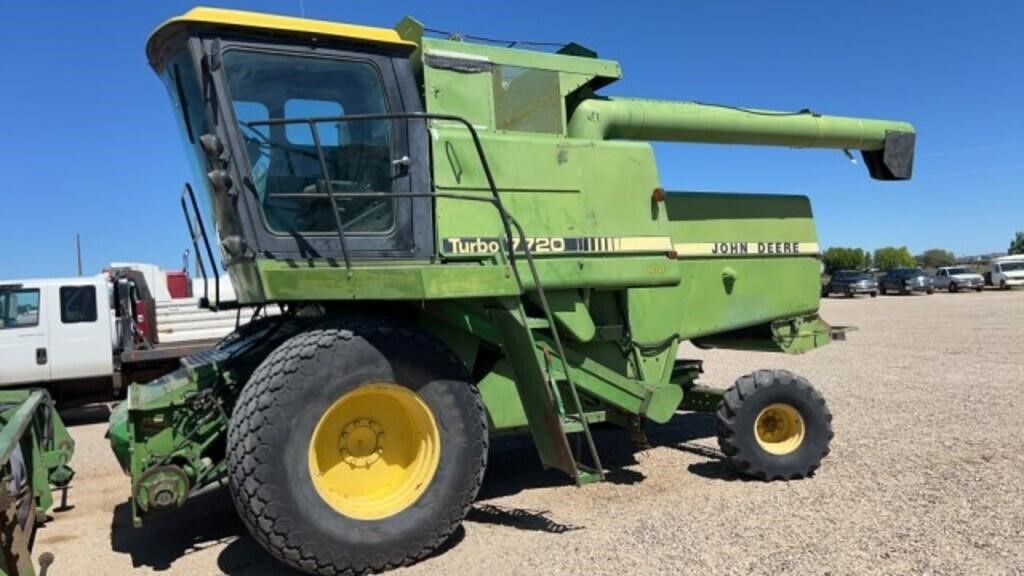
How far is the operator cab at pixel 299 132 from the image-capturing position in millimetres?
4469

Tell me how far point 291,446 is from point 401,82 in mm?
2316

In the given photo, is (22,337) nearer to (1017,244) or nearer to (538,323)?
(538,323)

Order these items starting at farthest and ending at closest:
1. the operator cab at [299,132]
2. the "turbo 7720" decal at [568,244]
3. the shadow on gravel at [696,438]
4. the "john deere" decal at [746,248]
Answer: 1. the "john deere" decal at [746,248]
2. the shadow on gravel at [696,438]
3. the "turbo 7720" decal at [568,244]
4. the operator cab at [299,132]

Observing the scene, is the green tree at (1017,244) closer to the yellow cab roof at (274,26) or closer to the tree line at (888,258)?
the tree line at (888,258)

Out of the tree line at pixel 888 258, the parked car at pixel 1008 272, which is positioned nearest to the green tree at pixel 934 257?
the tree line at pixel 888 258

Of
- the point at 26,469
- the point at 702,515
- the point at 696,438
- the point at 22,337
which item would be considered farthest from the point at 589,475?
the point at 22,337

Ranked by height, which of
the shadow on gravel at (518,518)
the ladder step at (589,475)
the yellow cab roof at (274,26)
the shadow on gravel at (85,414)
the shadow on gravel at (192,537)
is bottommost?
the shadow on gravel at (85,414)

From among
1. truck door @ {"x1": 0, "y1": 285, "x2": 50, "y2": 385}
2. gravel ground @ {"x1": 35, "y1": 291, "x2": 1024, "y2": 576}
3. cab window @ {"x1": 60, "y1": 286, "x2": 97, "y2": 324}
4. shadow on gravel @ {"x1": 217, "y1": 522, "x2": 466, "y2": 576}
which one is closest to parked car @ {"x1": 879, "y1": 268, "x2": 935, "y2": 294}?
gravel ground @ {"x1": 35, "y1": 291, "x2": 1024, "y2": 576}

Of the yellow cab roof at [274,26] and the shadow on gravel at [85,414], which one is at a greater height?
the yellow cab roof at [274,26]

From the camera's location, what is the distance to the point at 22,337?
36.4 ft

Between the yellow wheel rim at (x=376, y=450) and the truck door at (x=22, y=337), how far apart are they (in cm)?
877

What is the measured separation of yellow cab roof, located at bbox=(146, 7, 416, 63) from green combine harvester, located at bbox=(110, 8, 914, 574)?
2 cm

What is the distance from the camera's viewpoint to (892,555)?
420 cm

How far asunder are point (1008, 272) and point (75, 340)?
45.3m
